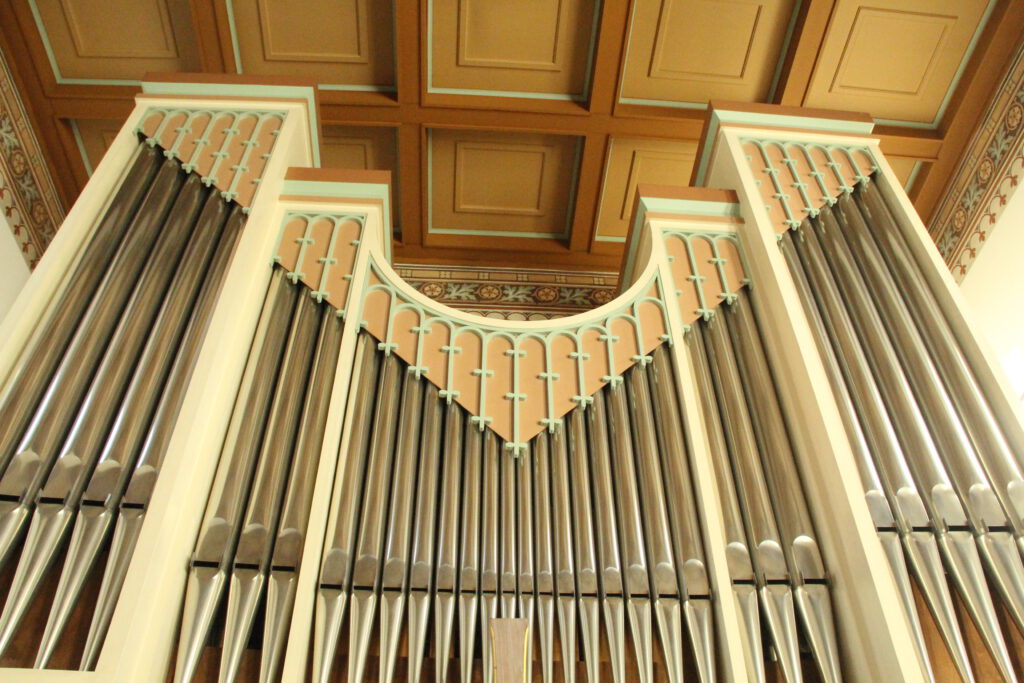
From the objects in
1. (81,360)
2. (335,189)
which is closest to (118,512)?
(81,360)

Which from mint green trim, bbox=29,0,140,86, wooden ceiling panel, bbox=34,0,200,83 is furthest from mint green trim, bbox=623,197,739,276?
mint green trim, bbox=29,0,140,86

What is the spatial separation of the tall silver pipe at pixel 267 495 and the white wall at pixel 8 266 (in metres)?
2.44

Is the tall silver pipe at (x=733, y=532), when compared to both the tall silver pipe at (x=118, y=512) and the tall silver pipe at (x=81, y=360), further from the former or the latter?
the tall silver pipe at (x=81, y=360)

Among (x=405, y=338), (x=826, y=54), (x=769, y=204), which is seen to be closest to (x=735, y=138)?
(x=769, y=204)

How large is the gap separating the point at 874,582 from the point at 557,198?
361 centimetres

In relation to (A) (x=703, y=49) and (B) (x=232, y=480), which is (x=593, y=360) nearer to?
(B) (x=232, y=480)

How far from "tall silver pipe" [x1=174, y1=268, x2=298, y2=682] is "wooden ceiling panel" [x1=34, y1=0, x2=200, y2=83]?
7.16 ft

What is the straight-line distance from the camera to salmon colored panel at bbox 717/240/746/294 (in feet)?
13.0

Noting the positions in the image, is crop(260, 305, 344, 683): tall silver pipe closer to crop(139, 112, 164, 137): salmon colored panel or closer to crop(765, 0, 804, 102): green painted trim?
crop(139, 112, 164, 137): salmon colored panel

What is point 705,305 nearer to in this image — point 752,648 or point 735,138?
point 735,138

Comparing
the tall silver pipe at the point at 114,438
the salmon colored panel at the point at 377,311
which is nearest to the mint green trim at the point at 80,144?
the tall silver pipe at the point at 114,438

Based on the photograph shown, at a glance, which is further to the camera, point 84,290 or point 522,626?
point 84,290

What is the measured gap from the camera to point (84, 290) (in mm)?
3463

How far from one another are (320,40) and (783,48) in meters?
2.72
